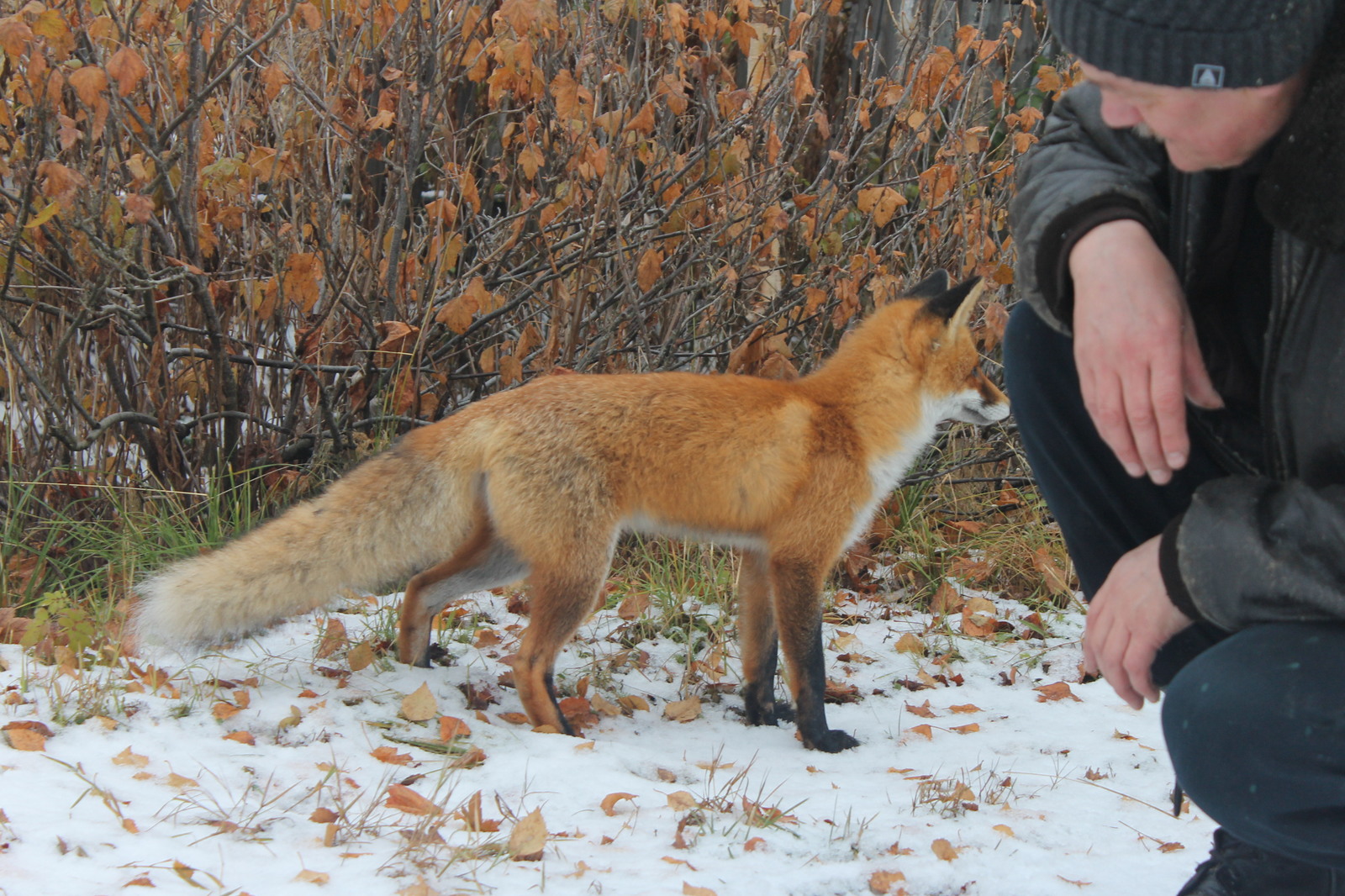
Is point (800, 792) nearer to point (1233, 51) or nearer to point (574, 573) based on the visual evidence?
point (574, 573)

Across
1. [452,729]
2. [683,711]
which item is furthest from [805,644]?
[452,729]

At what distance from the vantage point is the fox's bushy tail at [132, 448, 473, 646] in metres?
2.91

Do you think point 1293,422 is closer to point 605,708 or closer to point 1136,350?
point 1136,350

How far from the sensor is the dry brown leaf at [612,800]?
2.47 m

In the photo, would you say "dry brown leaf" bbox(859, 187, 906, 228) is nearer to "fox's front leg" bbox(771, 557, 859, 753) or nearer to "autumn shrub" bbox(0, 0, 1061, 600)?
"autumn shrub" bbox(0, 0, 1061, 600)

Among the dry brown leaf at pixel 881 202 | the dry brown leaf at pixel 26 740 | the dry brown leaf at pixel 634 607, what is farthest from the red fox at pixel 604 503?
the dry brown leaf at pixel 881 202

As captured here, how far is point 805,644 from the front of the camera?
10.7 feet

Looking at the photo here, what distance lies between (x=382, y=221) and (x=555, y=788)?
102 inches

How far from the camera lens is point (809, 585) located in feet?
10.8

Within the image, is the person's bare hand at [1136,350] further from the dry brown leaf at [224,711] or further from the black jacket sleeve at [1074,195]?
the dry brown leaf at [224,711]

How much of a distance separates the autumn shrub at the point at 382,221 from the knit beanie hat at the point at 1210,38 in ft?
7.72

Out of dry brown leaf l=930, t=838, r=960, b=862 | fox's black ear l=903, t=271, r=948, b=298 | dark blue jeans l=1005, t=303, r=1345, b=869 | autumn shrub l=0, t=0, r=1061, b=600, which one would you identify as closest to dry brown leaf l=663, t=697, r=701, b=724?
dry brown leaf l=930, t=838, r=960, b=862

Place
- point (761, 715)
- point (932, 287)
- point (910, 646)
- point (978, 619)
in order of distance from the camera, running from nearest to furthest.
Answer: point (761, 715)
point (932, 287)
point (910, 646)
point (978, 619)

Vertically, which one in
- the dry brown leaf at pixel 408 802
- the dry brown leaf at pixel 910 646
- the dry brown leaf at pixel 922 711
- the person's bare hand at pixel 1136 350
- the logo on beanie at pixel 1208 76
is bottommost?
the dry brown leaf at pixel 910 646
